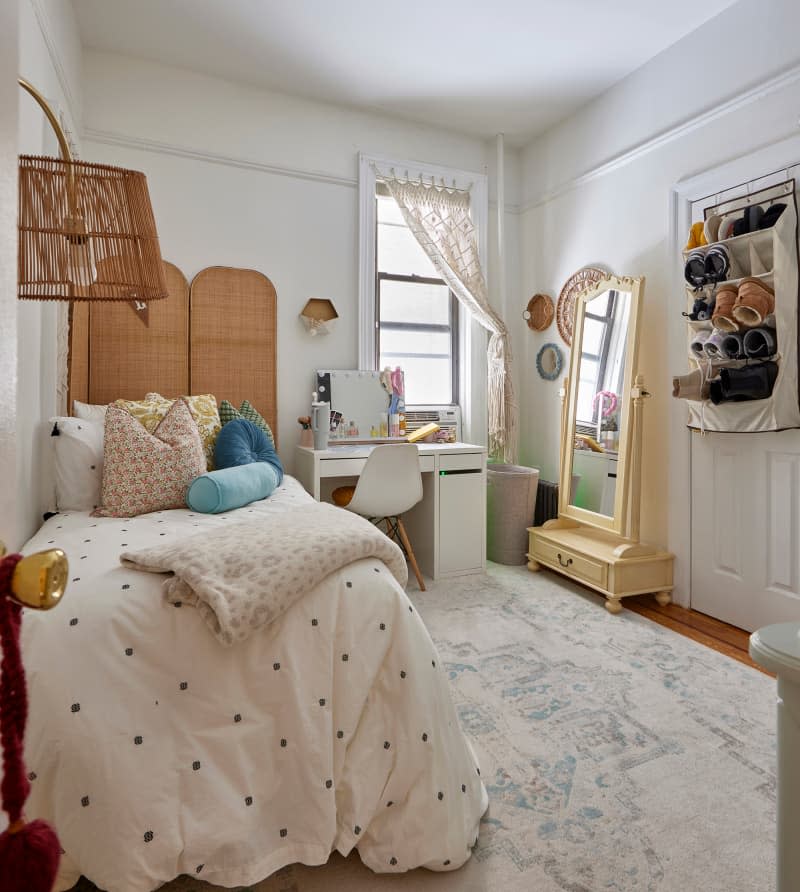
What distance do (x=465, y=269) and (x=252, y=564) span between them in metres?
3.25

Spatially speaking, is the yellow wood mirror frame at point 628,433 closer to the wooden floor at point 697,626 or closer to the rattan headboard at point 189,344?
the wooden floor at point 697,626

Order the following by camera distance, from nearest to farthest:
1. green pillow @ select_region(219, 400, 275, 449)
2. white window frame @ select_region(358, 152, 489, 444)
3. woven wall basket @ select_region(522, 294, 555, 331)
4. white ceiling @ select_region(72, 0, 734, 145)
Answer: white ceiling @ select_region(72, 0, 734, 145) → green pillow @ select_region(219, 400, 275, 449) → white window frame @ select_region(358, 152, 489, 444) → woven wall basket @ select_region(522, 294, 555, 331)

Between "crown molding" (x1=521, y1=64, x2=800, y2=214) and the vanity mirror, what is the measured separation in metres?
0.70

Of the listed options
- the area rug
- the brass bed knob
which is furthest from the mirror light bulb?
the area rug

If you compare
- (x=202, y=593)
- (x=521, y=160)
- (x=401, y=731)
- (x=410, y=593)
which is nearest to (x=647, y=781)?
(x=401, y=731)

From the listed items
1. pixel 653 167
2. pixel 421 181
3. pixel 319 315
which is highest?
pixel 421 181

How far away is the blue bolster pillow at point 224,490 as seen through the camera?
7.00 ft

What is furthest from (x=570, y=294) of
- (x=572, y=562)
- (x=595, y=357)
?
(x=572, y=562)

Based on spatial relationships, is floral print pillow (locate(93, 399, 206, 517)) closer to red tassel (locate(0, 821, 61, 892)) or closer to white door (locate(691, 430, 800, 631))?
red tassel (locate(0, 821, 61, 892))

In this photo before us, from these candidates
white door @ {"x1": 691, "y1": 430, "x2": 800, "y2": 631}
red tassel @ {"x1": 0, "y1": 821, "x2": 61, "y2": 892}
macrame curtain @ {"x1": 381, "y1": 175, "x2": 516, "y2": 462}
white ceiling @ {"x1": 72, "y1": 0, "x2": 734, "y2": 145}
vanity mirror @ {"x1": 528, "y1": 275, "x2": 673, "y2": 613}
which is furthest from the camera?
macrame curtain @ {"x1": 381, "y1": 175, "x2": 516, "y2": 462}

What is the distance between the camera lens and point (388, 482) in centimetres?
312

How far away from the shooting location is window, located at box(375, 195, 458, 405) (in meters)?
4.02

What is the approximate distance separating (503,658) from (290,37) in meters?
3.26

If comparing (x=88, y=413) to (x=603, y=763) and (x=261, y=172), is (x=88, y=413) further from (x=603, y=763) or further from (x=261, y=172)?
(x=603, y=763)
